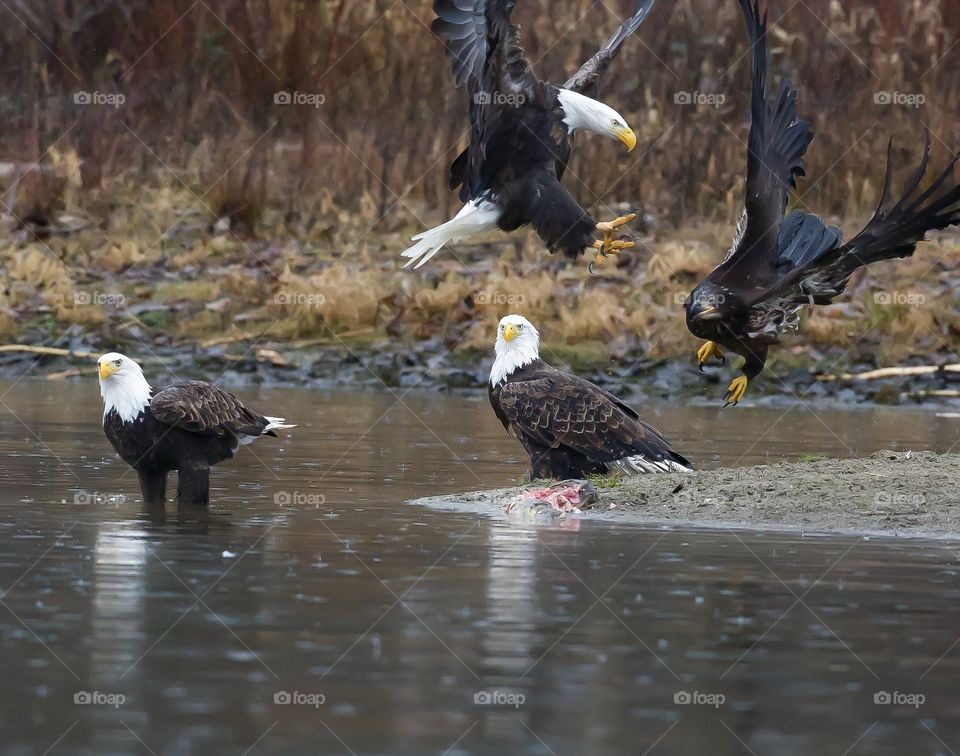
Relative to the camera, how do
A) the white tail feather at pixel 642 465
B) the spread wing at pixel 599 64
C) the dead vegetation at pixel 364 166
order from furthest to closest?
the dead vegetation at pixel 364 166 < the spread wing at pixel 599 64 < the white tail feather at pixel 642 465

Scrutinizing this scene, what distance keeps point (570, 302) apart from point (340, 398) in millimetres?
4247

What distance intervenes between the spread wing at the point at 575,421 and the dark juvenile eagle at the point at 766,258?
78cm

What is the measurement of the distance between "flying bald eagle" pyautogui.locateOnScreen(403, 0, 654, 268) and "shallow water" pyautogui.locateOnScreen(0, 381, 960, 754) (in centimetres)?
199

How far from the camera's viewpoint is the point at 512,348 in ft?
44.8

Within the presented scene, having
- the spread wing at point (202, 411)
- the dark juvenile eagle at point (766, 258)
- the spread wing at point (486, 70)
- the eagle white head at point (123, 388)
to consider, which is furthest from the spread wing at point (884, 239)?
the eagle white head at point (123, 388)

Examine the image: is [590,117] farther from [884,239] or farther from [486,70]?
[884,239]

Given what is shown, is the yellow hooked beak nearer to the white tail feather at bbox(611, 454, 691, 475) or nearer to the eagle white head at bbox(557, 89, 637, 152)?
the eagle white head at bbox(557, 89, 637, 152)

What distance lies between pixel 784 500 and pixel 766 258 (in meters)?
1.96

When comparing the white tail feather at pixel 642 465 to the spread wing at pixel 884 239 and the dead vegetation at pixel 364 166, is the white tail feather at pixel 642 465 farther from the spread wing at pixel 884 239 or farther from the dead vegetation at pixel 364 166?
the dead vegetation at pixel 364 166

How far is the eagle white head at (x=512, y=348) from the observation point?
1359 cm

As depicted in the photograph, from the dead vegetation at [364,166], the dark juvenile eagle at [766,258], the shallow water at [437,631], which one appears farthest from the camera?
the dead vegetation at [364,166]

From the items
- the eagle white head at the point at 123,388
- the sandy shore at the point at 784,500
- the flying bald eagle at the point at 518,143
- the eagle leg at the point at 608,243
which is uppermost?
the flying bald eagle at the point at 518,143

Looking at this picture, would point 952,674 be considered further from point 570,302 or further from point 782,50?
point 782,50

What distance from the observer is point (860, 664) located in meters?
7.36
